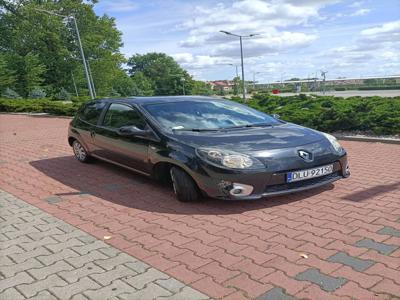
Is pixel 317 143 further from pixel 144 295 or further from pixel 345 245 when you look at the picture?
pixel 144 295

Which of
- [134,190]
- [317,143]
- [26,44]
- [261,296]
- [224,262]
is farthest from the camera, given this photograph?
[26,44]

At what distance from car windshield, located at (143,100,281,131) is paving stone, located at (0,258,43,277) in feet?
8.08

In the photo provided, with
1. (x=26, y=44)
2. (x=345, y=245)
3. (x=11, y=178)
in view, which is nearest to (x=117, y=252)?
(x=345, y=245)

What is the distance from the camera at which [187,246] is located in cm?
391

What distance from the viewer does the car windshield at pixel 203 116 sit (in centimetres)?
568

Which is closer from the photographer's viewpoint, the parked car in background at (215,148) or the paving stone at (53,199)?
the parked car in background at (215,148)

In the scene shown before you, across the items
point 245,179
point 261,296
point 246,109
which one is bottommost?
point 261,296

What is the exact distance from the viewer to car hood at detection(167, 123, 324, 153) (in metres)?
4.89

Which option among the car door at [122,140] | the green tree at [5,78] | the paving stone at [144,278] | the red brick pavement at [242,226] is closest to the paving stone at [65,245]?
the red brick pavement at [242,226]

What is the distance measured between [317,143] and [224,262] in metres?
2.27

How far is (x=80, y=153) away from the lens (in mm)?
7883

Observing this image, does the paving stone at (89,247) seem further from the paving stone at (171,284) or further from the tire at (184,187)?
the tire at (184,187)

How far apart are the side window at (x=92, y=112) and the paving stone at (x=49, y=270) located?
12.6ft

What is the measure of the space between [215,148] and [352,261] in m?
1.96
